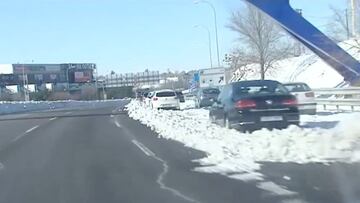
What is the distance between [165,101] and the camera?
4156 cm

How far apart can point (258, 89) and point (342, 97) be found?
43.7ft

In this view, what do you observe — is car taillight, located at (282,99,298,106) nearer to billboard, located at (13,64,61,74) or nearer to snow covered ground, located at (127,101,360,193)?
snow covered ground, located at (127,101,360,193)

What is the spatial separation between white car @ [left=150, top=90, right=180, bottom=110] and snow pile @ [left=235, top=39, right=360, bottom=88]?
1790cm

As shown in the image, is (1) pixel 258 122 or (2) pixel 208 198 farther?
(1) pixel 258 122

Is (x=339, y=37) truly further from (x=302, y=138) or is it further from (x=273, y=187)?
(x=273, y=187)

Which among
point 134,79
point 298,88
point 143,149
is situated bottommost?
point 143,149

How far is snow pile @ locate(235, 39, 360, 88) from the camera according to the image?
59.5 m

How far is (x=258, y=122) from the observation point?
16.1 metres

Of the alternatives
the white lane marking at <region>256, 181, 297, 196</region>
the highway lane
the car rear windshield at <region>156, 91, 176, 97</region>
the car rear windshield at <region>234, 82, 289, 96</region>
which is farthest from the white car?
the white lane marking at <region>256, 181, 297, 196</region>

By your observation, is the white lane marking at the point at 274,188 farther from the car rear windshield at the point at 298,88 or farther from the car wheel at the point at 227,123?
the car rear windshield at the point at 298,88

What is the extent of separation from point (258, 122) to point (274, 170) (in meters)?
5.98

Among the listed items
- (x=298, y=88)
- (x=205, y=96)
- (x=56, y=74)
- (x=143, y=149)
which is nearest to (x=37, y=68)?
(x=56, y=74)

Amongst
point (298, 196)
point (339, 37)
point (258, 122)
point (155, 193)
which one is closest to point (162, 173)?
point (155, 193)

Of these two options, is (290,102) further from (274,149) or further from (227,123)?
(274,149)
